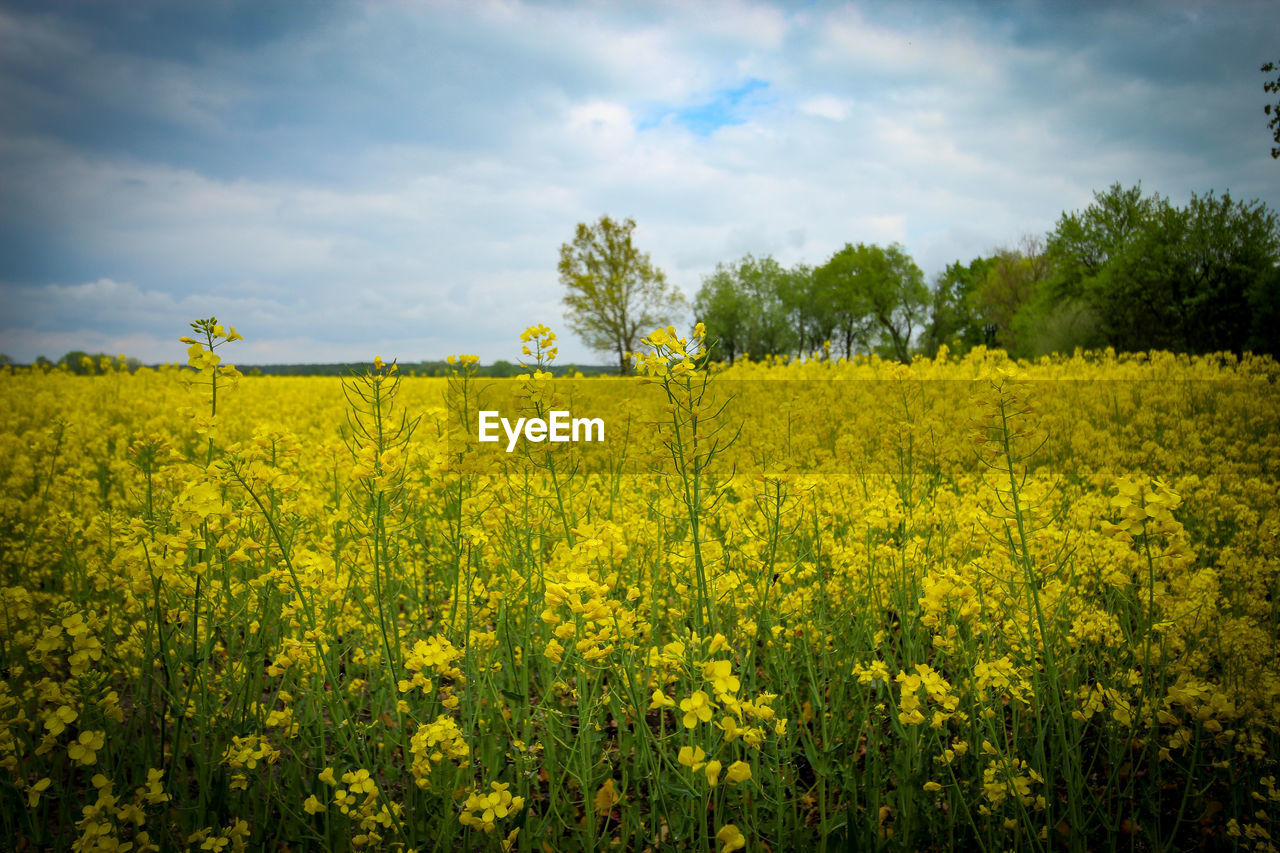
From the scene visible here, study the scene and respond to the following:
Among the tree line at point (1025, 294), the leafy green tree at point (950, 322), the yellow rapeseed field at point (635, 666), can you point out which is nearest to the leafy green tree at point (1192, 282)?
the tree line at point (1025, 294)

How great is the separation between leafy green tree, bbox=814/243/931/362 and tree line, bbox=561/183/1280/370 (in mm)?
96

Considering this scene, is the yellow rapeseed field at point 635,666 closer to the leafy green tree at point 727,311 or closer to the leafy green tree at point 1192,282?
the leafy green tree at point 1192,282

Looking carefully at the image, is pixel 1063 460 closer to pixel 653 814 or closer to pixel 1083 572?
pixel 1083 572

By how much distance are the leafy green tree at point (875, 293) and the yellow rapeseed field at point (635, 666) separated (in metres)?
46.1

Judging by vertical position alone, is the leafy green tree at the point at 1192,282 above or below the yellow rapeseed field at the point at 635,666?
above

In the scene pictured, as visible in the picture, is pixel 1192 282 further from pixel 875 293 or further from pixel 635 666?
pixel 875 293

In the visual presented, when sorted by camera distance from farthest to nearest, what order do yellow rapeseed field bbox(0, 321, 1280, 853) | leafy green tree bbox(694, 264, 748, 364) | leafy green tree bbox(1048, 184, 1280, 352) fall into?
leafy green tree bbox(694, 264, 748, 364), leafy green tree bbox(1048, 184, 1280, 352), yellow rapeseed field bbox(0, 321, 1280, 853)

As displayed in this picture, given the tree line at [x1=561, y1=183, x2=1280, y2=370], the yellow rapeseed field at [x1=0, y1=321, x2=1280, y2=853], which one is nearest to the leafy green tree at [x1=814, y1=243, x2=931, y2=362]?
the tree line at [x1=561, y1=183, x2=1280, y2=370]

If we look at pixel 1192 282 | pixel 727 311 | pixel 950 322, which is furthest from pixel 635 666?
pixel 950 322

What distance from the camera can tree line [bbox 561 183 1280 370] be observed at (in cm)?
1777

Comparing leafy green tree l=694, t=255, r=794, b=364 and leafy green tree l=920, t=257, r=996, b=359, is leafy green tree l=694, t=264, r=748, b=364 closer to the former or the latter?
leafy green tree l=694, t=255, r=794, b=364

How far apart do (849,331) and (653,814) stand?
169 ft

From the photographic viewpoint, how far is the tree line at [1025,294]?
1777 cm

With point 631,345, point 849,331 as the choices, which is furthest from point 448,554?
point 849,331
